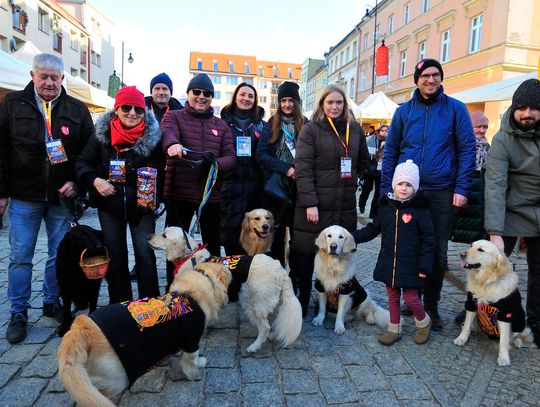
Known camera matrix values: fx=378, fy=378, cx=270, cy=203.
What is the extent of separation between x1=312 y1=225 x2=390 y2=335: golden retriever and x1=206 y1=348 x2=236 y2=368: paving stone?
38.6 inches

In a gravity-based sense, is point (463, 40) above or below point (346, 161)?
above

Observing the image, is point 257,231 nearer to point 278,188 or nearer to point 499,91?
point 278,188

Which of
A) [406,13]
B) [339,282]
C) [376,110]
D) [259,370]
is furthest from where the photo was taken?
[406,13]

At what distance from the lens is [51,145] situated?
3.14 meters

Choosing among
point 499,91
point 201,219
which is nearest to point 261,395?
point 201,219

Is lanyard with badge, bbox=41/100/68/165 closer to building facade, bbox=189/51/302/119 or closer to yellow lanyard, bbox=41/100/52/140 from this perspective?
yellow lanyard, bbox=41/100/52/140

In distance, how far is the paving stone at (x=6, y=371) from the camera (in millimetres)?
2578

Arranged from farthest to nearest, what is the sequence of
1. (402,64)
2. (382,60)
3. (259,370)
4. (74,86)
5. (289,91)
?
1. (402,64)
2. (382,60)
3. (74,86)
4. (289,91)
5. (259,370)

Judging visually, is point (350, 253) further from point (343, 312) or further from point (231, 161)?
point (231, 161)

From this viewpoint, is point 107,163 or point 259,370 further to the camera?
point 107,163

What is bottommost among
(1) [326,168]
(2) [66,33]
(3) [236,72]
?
(1) [326,168]

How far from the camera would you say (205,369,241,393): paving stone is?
2.60 meters

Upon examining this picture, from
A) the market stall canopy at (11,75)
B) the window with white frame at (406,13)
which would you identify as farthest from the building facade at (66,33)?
the window with white frame at (406,13)

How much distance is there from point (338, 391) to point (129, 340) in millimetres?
1457
